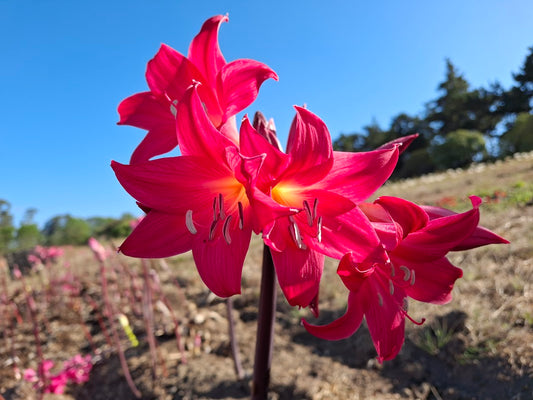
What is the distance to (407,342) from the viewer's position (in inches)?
91.6

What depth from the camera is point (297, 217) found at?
2.80ft

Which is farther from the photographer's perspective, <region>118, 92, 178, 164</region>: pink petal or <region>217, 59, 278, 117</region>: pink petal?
<region>118, 92, 178, 164</region>: pink petal

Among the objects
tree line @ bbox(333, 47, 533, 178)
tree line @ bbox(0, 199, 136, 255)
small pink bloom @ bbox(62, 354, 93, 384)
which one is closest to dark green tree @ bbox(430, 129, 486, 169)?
tree line @ bbox(333, 47, 533, 178)

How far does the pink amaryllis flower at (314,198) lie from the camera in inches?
31.4

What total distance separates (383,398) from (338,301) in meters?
1.13

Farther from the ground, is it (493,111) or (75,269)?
(493,111)

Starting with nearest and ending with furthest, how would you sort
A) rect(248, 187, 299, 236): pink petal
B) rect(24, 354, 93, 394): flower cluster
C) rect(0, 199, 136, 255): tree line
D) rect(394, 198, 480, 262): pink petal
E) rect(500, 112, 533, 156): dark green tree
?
rect(248, 187, 299, 236): pink petal < rect(394, 198, 480, 262): pink petal < rect(24, 354, 93, 394): flower cluster < rect(0, 199, 136, 255): tree line < rect(500, 112, 533, 156): dark green tree

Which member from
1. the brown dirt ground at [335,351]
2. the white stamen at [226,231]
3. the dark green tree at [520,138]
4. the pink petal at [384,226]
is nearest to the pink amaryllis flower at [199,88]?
the white stamen at [226,231]

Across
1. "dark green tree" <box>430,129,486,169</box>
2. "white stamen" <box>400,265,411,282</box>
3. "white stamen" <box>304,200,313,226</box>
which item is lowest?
"white stamen" <box>400,265,411,282</box>

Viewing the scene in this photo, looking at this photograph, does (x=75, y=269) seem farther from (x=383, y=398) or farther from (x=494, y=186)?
(x=494, y=186)

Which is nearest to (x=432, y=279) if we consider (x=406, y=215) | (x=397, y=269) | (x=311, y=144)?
(x=397, y=269)

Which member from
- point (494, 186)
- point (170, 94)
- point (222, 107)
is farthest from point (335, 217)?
point (494, 186)

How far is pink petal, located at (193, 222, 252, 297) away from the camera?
32.4 inches

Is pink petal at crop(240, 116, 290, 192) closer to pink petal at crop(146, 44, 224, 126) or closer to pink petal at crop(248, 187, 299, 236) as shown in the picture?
pink petal at crop(248, 187, 299, 236)
